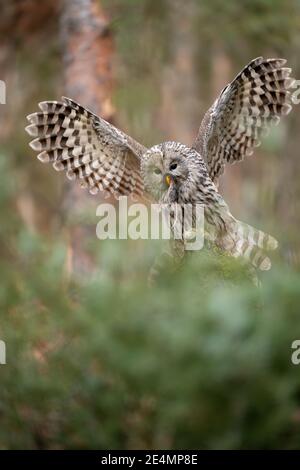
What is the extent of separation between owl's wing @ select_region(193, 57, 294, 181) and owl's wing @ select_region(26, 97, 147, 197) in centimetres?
52

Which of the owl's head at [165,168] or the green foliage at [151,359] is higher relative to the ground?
the owl's head at [165,168]

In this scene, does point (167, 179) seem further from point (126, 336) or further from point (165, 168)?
point (126, 336)

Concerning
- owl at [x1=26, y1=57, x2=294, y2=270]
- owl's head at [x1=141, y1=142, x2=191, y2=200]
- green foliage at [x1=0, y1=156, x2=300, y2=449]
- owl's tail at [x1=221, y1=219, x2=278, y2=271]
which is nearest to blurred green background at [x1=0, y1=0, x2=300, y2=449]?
green foliage at [x1=0, y1=156, x2=300, y2=449]

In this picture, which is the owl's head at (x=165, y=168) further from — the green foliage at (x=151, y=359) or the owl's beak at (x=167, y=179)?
the green foliage at (x=151, y=359)

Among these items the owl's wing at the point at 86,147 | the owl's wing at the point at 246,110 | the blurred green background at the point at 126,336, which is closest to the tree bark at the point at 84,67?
the blurred green background at the point at 126,336

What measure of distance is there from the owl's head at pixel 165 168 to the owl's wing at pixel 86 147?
15cm

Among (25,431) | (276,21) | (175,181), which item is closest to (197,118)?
(276,21)

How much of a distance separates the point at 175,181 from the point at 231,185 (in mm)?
7865

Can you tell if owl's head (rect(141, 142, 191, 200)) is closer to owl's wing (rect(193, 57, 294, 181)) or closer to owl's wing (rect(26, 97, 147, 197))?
owl's wing (rect(26, 97, 147, 197))

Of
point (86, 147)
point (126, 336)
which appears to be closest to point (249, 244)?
point (126, 336)

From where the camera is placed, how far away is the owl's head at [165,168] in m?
6.76

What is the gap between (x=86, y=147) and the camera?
6.88 metres

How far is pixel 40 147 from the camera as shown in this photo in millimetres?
6703

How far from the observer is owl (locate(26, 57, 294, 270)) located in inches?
264
